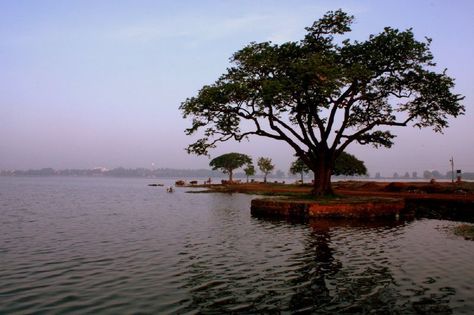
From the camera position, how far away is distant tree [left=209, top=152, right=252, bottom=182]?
141 m

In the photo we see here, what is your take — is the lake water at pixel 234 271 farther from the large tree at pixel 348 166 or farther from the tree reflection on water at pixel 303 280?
the large tree at pixel 348 166

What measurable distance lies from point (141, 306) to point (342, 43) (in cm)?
3853

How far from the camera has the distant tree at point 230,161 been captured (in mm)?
141125

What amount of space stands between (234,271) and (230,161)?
410 feet

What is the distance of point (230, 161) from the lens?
141250 millimetres

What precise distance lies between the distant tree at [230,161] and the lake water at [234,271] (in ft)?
366

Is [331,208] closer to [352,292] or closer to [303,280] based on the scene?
[303,280]

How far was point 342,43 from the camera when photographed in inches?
1705

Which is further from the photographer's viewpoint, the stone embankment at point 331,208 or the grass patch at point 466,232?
the stone embankment at point 331,208

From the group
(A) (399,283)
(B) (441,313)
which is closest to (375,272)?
(A) (399,283)

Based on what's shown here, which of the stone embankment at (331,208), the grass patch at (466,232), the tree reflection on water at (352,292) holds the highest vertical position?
the stone embankment at (331,208)

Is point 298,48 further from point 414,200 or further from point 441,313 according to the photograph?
point 441,313

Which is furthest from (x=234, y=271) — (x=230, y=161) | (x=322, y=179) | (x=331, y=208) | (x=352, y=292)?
(x=230, y=161)

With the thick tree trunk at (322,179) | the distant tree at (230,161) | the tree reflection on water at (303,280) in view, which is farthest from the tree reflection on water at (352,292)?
the distant tree at (230,161)
